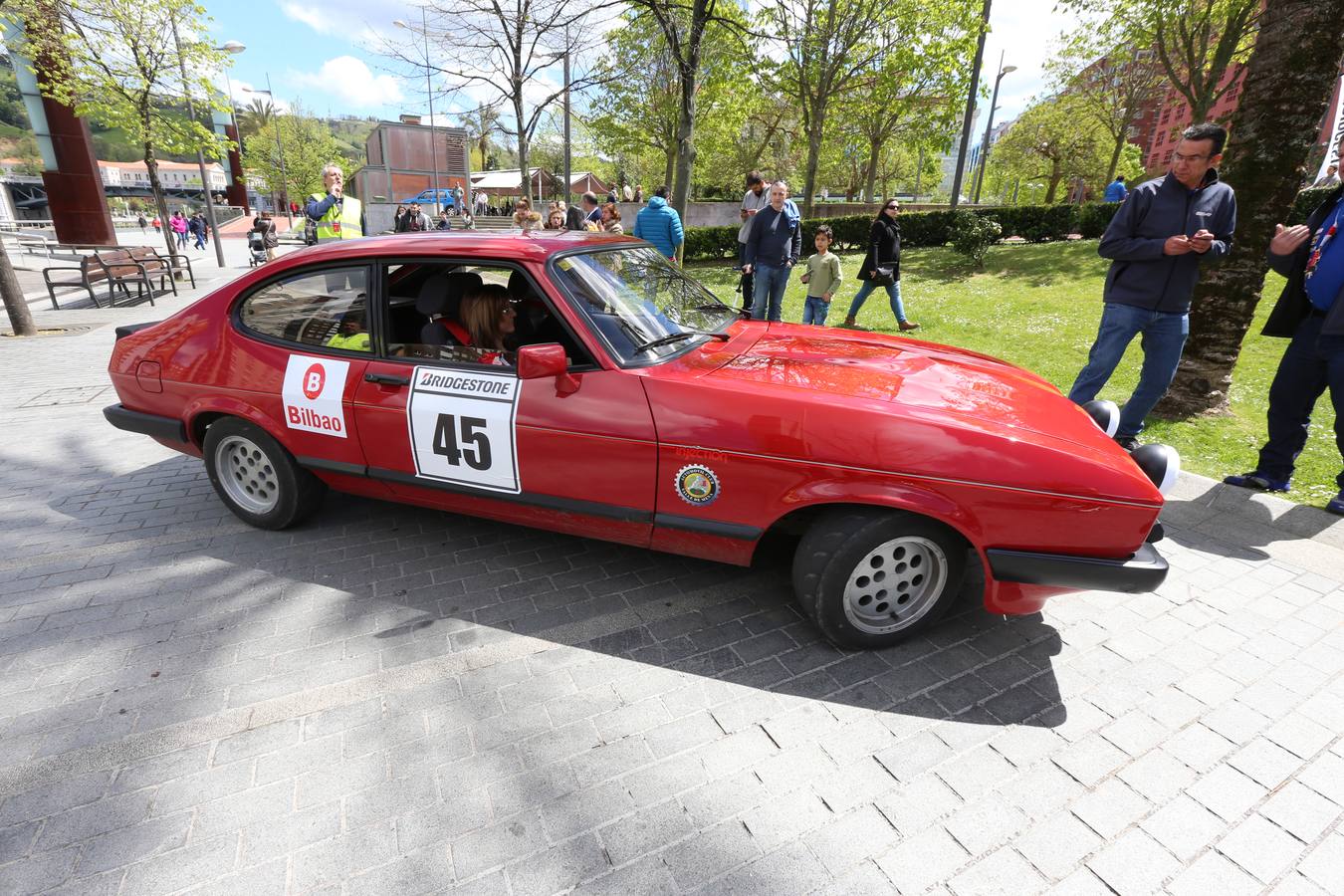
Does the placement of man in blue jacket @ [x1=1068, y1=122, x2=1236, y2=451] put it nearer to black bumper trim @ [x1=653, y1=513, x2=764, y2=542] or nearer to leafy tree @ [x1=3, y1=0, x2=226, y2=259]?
black bumper trim @ [x1=653, y1=513, x2=764, y2=542]

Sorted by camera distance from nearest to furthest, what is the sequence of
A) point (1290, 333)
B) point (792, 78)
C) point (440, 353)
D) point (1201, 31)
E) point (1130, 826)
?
point (1130, 826) → point (440, 353) → point (1290, 333) → point (1201, 31) → point (792, 78)

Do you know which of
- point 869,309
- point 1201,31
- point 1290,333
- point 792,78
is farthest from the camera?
point 792,78

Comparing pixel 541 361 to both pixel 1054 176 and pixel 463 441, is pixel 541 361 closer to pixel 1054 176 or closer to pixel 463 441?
pixel 463 441

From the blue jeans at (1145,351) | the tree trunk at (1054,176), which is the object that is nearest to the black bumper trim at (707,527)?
the blue jeans at (1145,351)

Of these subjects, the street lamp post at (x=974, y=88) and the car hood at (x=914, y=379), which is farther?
the street lamp post at (x=974, y=88)

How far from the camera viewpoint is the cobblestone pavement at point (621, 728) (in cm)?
179

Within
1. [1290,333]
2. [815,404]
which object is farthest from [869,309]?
[815,404]

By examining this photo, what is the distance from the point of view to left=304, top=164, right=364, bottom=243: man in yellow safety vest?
6.70 m

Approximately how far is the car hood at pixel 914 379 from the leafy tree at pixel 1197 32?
58.0ft

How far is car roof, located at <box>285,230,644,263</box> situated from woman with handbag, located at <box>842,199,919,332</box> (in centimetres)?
614

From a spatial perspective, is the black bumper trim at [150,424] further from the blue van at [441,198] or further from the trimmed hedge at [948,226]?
the blue van at [441,198]

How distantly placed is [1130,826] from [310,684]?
2.79 m

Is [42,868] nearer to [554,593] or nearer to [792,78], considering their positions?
[554,593]

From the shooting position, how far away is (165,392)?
354cm
